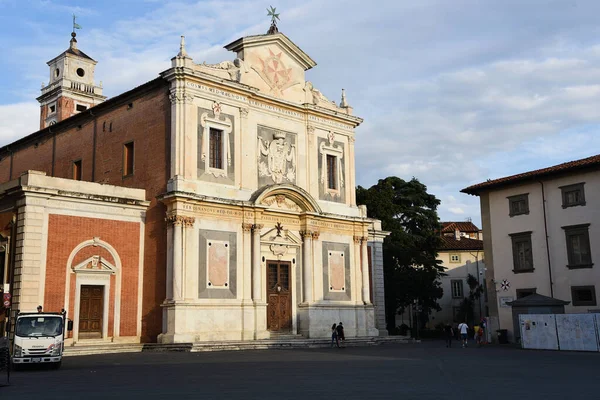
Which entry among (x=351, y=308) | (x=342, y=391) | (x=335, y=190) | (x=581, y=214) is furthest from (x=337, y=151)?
(x=342, y=391)

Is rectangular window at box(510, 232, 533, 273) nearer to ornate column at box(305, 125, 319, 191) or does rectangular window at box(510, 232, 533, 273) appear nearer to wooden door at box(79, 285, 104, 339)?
ornate column at box(305, 125, 319, 191)

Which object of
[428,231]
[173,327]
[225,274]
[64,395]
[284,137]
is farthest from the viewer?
[428,231]

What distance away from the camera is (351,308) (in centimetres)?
3453

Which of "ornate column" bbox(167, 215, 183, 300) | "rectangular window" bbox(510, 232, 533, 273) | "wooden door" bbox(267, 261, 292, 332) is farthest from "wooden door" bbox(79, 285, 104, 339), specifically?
"rectangular window" bbox(510, 232, 533, 273)

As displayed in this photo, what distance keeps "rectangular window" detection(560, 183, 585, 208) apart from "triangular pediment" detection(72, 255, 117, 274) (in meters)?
24.7

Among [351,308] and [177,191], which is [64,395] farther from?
[351,308]

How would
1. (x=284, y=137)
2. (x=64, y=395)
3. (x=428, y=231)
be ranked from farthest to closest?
(x=428, y=231) < (x=284, y=137) < (x=64, y=395)

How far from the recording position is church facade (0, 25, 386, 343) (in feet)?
86.9

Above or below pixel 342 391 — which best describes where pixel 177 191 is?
above

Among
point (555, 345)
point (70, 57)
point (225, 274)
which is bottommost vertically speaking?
point (555, 345)

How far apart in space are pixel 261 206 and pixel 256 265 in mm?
2901

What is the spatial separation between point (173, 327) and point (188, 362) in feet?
23.4

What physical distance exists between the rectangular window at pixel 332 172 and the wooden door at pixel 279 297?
5851 millimetres

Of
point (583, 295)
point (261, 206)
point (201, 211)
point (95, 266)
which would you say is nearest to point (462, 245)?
point (583, 295)
